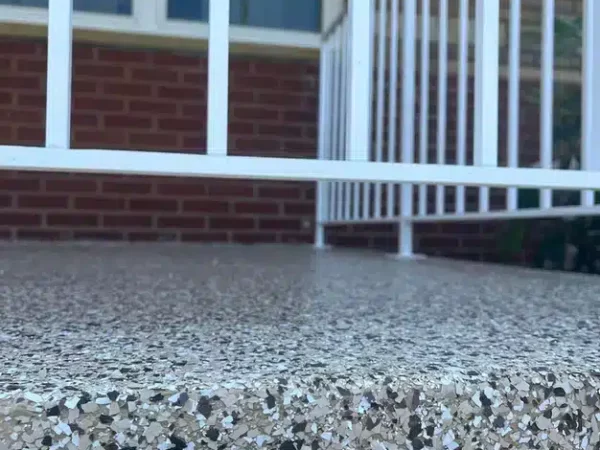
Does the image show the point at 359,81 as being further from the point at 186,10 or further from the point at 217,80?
the point at 186,10

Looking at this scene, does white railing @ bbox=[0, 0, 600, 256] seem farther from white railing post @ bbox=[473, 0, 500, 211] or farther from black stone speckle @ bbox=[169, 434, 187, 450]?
black stone speckle @ bbox=[169, 434, 187, 450]

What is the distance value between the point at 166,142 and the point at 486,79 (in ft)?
7.76

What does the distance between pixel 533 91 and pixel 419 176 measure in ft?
8.60

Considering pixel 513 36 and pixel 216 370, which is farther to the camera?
pixel 513 36

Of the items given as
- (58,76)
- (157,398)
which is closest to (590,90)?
(58,76)

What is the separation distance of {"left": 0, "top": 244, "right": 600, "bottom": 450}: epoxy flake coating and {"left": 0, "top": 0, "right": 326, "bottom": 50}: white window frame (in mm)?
2156

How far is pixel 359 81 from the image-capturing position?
95 cm

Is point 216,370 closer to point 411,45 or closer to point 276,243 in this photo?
point 411,45

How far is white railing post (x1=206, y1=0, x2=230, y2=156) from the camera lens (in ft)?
2.84

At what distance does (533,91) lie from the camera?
3.28 meters

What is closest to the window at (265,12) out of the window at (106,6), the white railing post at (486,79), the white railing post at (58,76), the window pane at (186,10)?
the window pane at (186,10)

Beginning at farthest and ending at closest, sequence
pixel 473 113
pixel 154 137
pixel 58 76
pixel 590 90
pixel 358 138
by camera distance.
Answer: pixel 154 137 → pixel 473 113 → pixel 590 90 → pixel 358 138 → pixel 58 76

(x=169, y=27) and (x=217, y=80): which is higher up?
(x=169, y=27)

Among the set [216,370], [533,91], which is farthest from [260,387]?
[533,91]
